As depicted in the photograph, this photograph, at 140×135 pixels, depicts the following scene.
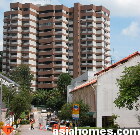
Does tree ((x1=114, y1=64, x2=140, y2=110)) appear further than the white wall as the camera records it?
No

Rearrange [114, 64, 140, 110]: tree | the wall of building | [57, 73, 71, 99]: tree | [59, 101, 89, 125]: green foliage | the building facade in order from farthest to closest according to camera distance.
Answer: [57, 73, 71, 99]: tree, the wall of building, [59, 101, 89, 125]: green foliage, the building facade, [114, 64, 140, 110]: tree

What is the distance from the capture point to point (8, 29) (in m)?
144

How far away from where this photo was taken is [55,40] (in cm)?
13838

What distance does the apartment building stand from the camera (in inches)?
5448

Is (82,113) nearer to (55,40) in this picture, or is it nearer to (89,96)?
(89,96)

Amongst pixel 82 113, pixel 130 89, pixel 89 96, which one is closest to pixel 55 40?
pixel 89 96

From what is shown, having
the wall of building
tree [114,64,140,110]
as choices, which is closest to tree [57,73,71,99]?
the wall of building

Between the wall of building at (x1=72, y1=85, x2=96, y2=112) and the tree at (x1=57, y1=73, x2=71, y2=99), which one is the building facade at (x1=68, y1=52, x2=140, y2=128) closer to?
the wall of building at (x1=72, y1=85, x2=96, y2=112)

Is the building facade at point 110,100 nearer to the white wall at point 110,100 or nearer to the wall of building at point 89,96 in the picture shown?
the white wall at point 110,100

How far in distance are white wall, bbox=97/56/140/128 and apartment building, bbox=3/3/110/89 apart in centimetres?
9079

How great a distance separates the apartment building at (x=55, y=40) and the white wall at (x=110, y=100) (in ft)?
298

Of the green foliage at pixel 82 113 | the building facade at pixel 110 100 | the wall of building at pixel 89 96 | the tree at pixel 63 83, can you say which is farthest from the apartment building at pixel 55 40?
the building facade at pixel 110 100

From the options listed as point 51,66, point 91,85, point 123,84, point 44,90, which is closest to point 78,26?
point 51,66

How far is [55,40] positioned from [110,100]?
93986mm
